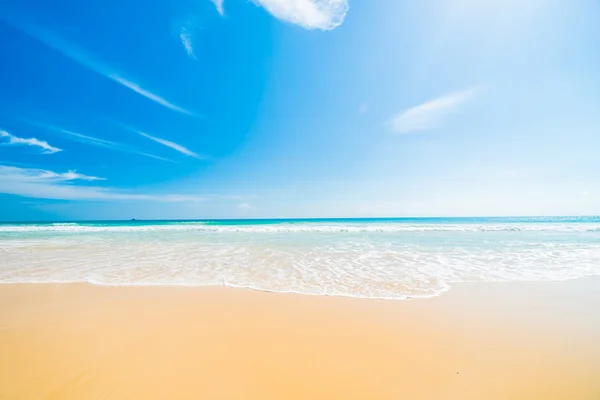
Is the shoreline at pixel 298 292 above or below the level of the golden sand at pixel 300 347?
above

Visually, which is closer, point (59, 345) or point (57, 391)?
point (57, 391)

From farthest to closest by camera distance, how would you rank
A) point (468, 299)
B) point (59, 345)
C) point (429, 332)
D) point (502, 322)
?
point (468, 299) → point (502, 322) → point (429, 332) → point (59, 345)

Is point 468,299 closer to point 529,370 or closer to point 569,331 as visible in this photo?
point 569,331

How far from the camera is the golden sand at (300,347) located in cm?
204

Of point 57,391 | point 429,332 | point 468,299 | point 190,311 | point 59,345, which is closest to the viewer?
point 57,391

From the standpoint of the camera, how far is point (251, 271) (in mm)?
6133

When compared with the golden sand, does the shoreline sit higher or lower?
higher

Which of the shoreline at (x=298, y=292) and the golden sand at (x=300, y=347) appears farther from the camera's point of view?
the shoreline at (x=298, y=292)

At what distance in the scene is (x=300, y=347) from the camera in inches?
103

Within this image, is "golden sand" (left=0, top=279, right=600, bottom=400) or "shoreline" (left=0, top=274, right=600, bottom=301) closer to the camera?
"golden sand" (left=0, top=279, right=600, bottom=400)

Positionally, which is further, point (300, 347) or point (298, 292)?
point (298, 292)

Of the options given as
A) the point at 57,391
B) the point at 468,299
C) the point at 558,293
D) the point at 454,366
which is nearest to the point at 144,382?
the point at 57,391

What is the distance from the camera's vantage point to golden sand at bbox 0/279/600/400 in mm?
2045

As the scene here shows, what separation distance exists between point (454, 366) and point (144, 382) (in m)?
2.82
